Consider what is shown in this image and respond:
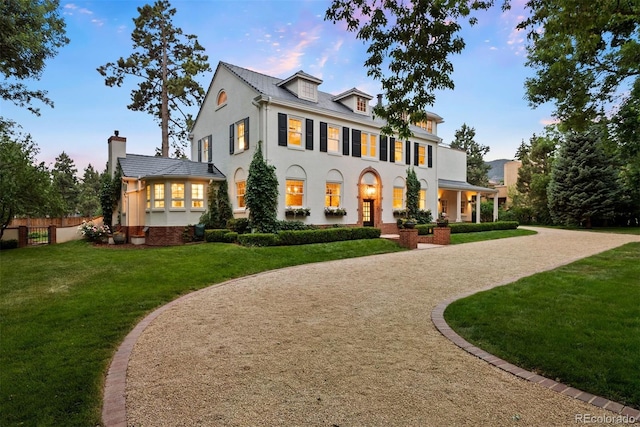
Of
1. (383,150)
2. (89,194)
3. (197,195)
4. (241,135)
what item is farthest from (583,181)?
(89,194)

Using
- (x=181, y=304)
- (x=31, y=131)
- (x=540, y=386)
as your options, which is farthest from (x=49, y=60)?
(x=540, y=386)

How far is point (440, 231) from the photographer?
1708 centimetres

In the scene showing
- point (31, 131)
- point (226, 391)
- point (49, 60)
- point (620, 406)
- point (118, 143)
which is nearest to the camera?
point (620, 406)

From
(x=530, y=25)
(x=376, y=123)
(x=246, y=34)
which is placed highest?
(x=246, y=34)

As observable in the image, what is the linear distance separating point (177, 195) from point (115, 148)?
576 centimetres

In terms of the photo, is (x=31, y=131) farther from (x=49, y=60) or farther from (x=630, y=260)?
(x=630, y=260)

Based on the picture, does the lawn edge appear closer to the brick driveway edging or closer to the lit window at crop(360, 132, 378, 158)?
the brick driveway edging

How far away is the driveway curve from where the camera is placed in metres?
2.86

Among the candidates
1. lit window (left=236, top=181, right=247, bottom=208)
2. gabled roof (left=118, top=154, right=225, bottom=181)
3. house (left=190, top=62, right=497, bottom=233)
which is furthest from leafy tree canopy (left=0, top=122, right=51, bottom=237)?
lit window (left=236, top=181, right=247, bottom=208)

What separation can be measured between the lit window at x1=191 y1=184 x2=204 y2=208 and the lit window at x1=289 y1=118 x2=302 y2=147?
5.66 m

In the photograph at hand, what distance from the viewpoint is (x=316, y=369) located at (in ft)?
12.3

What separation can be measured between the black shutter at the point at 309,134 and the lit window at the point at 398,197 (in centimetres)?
695

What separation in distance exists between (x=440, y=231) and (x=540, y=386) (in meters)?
14.4

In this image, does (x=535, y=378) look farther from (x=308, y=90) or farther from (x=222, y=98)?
(x=222, y=98)
